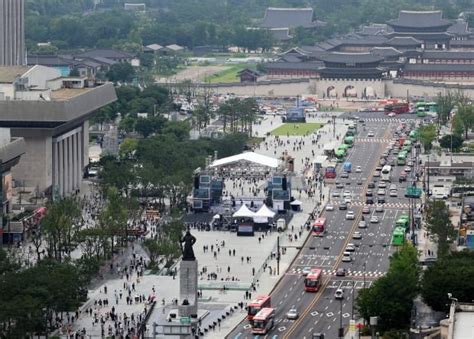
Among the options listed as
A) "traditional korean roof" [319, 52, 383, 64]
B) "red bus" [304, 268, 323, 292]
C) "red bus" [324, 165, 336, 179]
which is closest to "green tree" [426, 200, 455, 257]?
"red bus" [304, 268, 323, 292]

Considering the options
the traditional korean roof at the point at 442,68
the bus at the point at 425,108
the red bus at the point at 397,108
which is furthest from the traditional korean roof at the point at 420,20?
the bus at the point at 425,108

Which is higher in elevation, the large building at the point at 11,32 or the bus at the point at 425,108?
the large building at the point at 11,32

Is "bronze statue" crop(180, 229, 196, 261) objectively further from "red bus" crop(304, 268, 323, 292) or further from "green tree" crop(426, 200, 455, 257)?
"green tree" crop(426, 200, 455, 257)

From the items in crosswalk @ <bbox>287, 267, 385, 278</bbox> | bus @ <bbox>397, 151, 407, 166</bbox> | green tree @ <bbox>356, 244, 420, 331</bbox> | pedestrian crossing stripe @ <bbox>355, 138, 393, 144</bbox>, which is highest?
green tree @ <bbox>356, 244, 420, 331</bbox>

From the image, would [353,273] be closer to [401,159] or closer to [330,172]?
[330,172]

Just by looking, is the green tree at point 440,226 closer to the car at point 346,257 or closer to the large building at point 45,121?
the car at point 346,257
